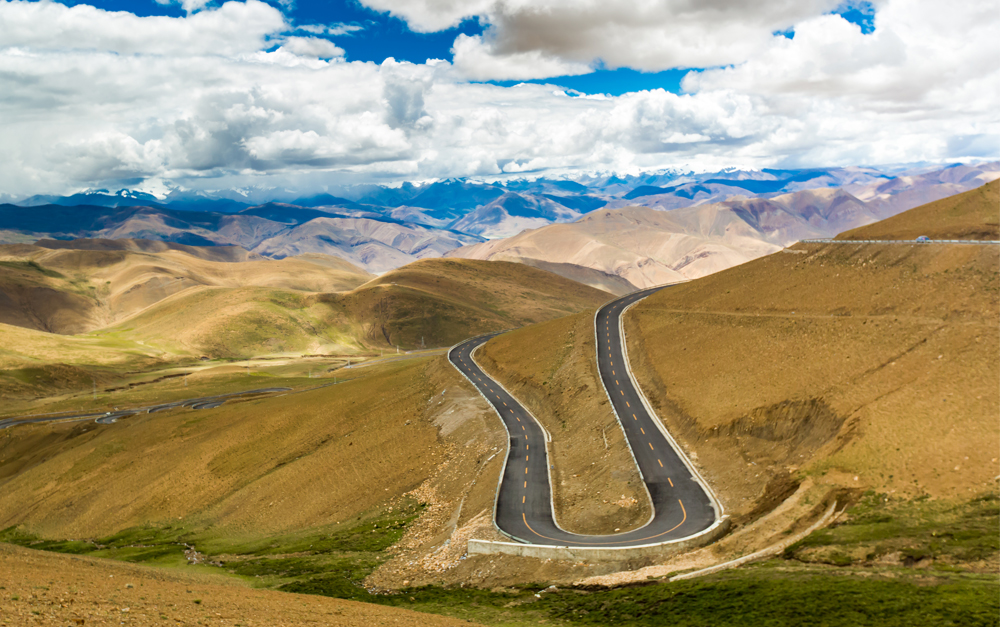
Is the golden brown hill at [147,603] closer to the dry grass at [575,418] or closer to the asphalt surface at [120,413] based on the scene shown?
the dry grass at [575,418]

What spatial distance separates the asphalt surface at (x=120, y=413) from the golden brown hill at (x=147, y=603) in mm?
83829

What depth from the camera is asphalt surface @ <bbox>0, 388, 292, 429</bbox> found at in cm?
11325

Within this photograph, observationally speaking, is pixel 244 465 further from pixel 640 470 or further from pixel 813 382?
pixel 813 382

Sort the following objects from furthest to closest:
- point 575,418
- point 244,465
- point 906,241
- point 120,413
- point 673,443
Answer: point 120,413 → point 244,465 → point 906,241 → point 575,418 → point 673,443

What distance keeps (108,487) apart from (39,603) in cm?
5867

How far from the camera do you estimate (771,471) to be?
45.9 meters

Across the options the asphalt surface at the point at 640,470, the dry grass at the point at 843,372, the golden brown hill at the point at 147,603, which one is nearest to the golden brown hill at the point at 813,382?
the dry grass at the point at 843,372

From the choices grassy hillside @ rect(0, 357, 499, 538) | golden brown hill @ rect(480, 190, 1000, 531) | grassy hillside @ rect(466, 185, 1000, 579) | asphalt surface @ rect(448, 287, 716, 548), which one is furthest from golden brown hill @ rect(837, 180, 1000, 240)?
grassy hillside @ rect(0, 357, 499, 538)

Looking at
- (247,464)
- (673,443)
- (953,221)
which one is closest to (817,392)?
(673,443)

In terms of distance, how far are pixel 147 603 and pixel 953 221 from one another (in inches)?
2981

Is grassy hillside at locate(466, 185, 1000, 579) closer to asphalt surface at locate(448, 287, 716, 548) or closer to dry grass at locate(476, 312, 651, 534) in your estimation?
dry grass at locate(476, 312, 651, 534)

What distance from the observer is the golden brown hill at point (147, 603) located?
24.9m

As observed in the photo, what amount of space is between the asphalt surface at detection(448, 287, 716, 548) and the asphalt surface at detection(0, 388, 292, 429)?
67383 millimetres

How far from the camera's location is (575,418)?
216 ft
